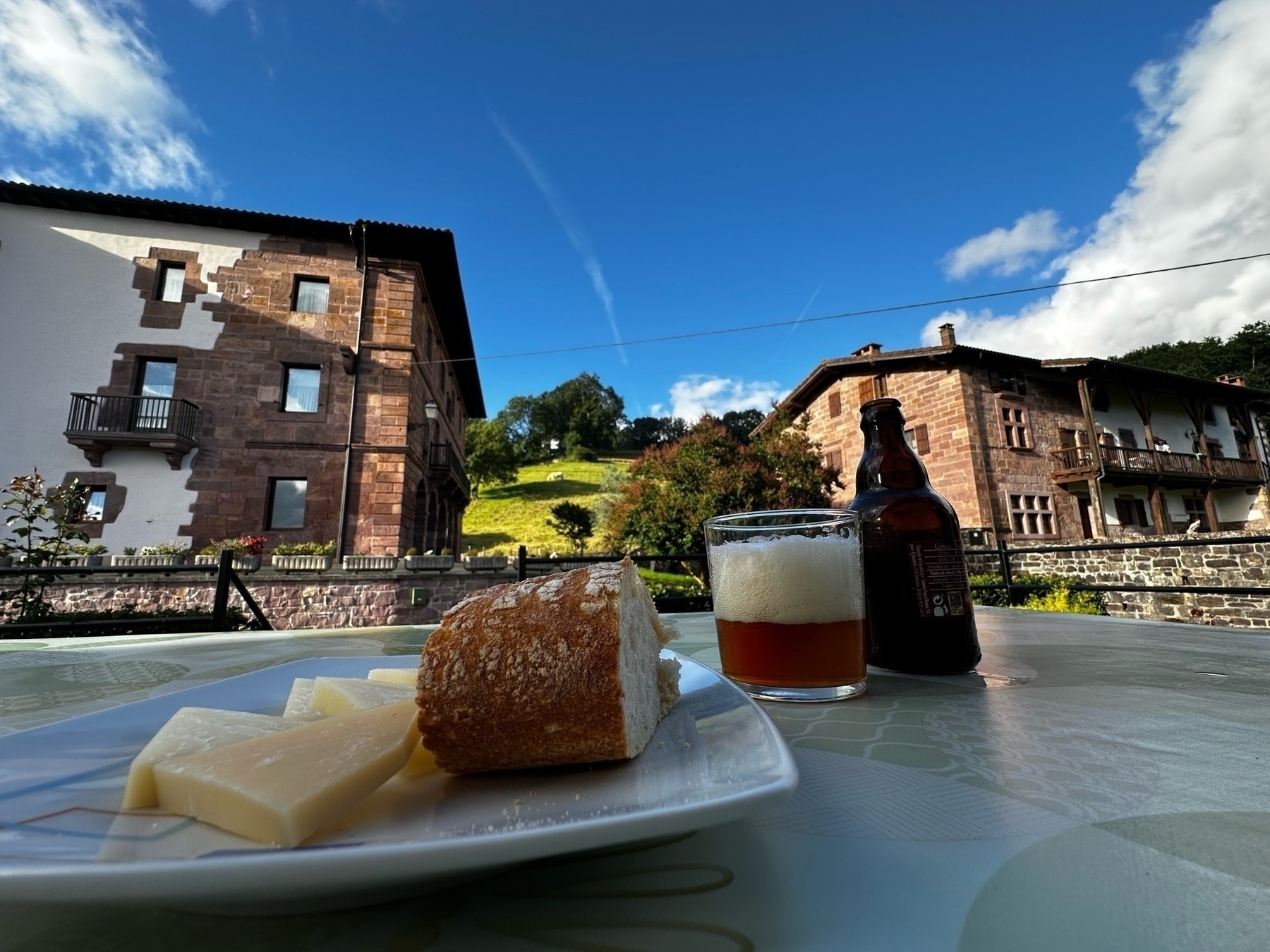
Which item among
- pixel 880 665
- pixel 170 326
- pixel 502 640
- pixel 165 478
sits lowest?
pixel 880 665

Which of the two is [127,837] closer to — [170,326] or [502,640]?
[502,640]

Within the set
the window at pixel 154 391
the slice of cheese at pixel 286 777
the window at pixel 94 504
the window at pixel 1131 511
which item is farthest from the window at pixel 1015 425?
the window at pixel 94 504

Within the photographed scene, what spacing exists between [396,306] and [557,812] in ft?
39.7

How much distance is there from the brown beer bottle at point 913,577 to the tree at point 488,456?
28.6 meters

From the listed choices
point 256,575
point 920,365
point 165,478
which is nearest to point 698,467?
point 920,365

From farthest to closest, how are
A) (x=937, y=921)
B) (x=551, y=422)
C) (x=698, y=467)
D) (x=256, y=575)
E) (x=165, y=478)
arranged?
(x=551, y=422) → (x=698, y=467) → (x=165, y=478) → (x=256, y=575) → (x=937, y=921)

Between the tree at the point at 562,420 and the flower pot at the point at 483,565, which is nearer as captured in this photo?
the flower pot at the point at 483,565

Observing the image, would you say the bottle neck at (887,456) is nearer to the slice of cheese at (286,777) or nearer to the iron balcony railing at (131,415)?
the slice of cheese at (286,777)

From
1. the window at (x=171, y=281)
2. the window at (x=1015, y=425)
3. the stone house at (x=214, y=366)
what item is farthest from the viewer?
the window at (x=1015, y=425)

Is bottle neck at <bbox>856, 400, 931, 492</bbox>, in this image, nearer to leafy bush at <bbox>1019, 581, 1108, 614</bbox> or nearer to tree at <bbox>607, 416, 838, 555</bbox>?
leafy bush at <bbox>1019, 581, 1108, 614</bbox>

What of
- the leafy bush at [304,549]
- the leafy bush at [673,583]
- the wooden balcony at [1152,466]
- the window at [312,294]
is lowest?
the leafy bush at [673,583]

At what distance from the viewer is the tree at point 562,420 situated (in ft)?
133

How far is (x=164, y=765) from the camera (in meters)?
0.41

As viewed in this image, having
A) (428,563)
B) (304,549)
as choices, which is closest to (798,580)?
(428,563)
